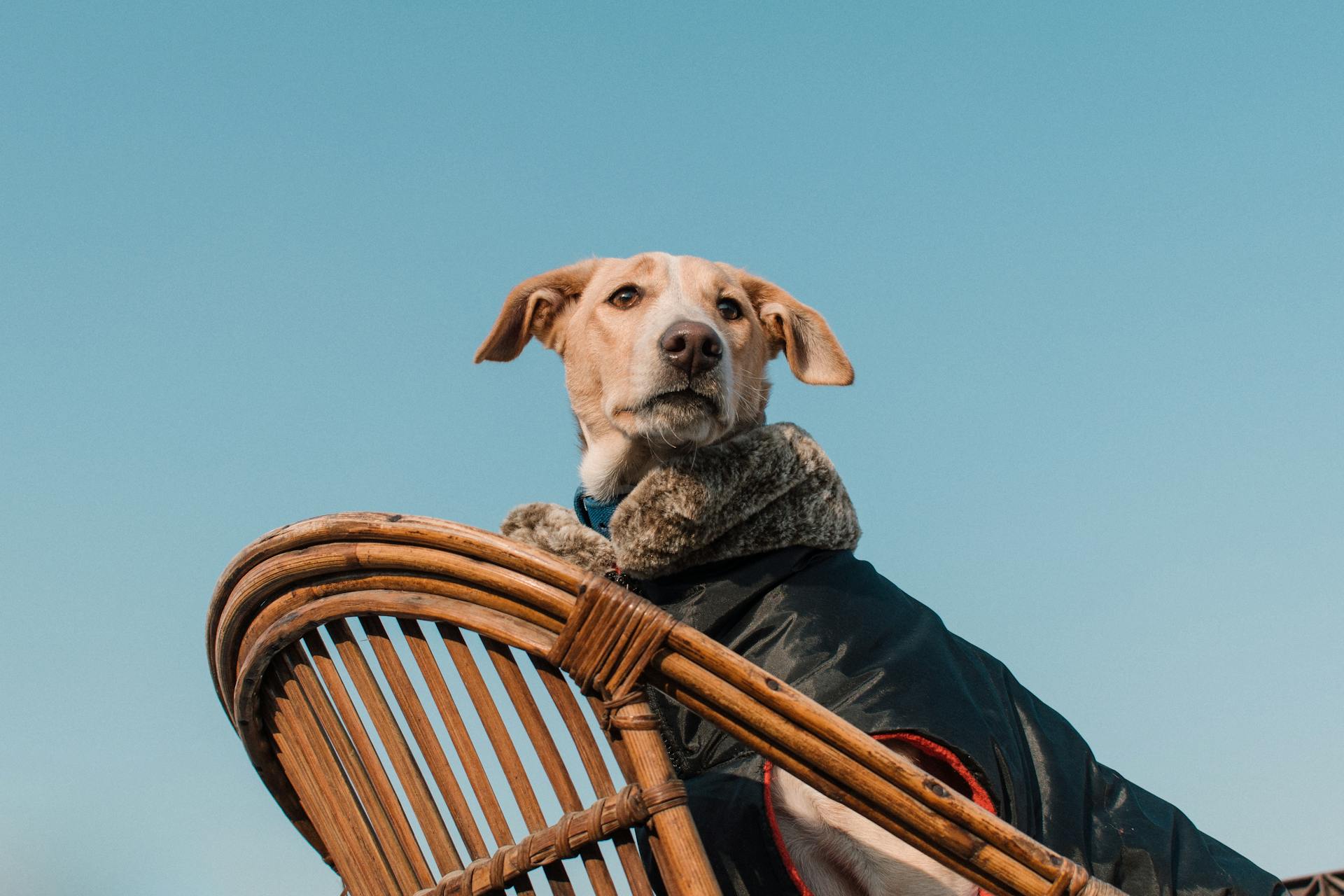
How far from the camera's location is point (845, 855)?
2.32 meters

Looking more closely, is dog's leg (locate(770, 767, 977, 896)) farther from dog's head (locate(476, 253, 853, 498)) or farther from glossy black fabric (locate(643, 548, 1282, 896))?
dog's head (locate(476, 253, 853, 498))

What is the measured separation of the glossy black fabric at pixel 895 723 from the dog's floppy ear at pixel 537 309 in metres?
1.67

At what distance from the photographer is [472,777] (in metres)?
1.53

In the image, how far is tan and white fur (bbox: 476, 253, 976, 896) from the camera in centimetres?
338

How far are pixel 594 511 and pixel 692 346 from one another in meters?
0.56

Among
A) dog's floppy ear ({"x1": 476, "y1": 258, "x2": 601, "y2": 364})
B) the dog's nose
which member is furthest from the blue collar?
dog's floppy ear ({"x1": 476, "y1": 258, "x2": 601, "y2": 364})

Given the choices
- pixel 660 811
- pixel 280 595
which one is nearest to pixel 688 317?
pixel 280 595

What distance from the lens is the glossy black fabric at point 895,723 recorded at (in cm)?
212

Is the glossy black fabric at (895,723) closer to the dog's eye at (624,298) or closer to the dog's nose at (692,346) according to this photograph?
the dog's nose at (692,346)

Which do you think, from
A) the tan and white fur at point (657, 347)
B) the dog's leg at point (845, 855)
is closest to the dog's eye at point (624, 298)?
the tan and white fur at point (657, 347)

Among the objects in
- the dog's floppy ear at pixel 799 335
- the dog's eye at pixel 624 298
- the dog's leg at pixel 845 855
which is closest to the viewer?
the dog's leg at pixel 845 855

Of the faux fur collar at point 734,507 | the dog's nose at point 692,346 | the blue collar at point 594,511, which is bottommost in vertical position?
the faux fur collar at point 734,507

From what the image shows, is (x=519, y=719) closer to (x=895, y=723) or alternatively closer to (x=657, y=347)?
(x=895, y=723)

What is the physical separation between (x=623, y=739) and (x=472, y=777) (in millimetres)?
223
